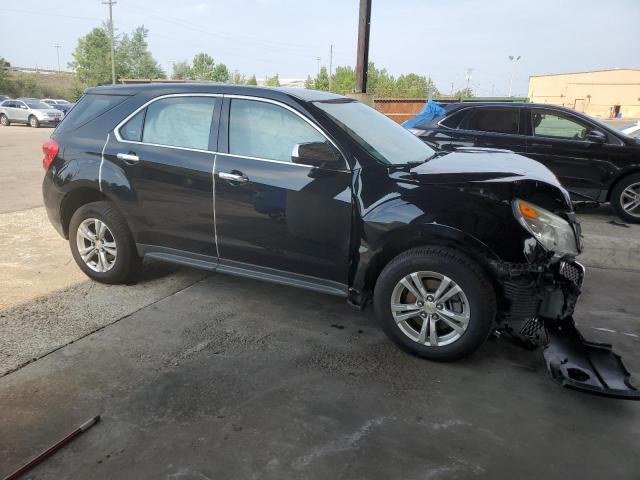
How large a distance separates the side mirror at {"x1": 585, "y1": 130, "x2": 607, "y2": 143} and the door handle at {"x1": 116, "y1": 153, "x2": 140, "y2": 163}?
6222mm

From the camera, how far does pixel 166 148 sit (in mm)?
4223

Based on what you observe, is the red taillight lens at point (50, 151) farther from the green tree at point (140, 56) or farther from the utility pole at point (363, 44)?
the green tree at point (140, 56)

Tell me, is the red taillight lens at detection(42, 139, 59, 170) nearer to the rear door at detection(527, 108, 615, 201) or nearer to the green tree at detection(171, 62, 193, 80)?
the rear door at detection(527, 108, 615, 201)

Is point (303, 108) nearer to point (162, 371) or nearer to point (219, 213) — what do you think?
point (219, 213)

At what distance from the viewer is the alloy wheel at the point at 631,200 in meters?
7.22

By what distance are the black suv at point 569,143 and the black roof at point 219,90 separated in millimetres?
3264

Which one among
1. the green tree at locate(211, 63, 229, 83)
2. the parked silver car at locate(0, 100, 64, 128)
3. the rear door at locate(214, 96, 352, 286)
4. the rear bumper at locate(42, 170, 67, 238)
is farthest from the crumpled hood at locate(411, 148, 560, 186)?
the green tree at locate(211, 63, 229, 83)

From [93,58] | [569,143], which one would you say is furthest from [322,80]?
[569,143]

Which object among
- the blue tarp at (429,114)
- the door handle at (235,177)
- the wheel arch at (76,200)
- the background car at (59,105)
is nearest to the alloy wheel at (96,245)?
the wheel arch at (76,200)

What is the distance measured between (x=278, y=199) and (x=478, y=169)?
145 centimetres

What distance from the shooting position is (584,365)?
10.6 ft

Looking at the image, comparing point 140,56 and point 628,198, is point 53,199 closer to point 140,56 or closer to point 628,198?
point 628,198

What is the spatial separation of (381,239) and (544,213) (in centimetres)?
107

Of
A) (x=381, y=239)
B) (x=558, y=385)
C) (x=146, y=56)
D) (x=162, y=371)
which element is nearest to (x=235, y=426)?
(x=162, y=371)
